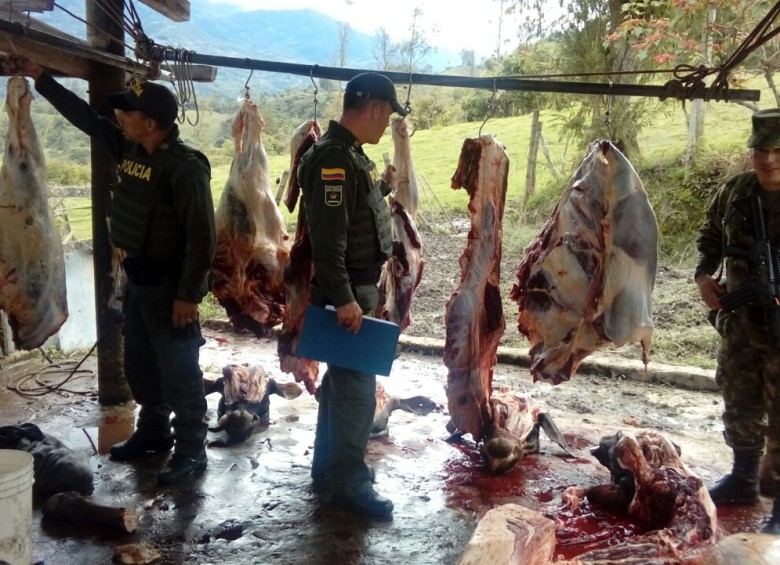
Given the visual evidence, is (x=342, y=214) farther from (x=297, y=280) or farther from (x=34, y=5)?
(x=34, y=5)

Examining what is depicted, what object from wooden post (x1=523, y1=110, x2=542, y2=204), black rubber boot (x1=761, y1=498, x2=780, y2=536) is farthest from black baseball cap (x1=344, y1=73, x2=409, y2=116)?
wooden post (x1=523, y1=110, x2=542, y2=204)

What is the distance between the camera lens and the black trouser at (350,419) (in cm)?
365

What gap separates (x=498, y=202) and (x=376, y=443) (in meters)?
1.82

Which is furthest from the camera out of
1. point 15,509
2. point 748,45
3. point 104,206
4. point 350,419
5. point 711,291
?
point 104,206

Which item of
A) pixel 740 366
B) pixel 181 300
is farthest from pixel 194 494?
pixel 740 366

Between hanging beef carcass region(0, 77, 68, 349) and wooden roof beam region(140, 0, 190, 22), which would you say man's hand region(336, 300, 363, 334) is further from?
wooden roof beam region(140, 0, 190, 22)

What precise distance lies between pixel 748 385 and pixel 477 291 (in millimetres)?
1659

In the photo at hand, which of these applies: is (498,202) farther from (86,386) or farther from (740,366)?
(86,386)

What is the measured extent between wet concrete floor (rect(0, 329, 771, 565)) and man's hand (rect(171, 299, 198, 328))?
95 cm

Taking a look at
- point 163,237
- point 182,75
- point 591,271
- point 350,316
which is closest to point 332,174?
point 350,316

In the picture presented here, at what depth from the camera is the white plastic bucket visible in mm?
2578

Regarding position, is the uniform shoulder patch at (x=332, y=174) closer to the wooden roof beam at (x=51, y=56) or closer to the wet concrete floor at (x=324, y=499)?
the wet concrete floor at (x=324, y=499)

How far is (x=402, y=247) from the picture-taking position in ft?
14.5

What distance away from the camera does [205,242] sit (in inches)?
146
